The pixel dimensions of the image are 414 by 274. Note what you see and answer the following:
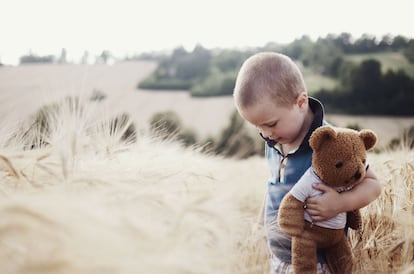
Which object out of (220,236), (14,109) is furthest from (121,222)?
(14,109)

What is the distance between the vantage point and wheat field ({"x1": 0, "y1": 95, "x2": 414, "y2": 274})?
0.57m

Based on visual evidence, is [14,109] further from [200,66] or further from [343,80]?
[200,66]

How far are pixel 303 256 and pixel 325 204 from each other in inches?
6.4

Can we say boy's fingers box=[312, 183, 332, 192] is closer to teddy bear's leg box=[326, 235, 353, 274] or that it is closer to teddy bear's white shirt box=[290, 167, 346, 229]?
teddy bear's white shirt box=[290, 167, 346, 229]

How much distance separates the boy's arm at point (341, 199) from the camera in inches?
51.0

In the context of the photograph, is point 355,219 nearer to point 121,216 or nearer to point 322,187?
point 322,187

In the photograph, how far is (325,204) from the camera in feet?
4.30

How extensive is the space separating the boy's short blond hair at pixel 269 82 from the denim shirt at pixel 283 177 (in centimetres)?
12

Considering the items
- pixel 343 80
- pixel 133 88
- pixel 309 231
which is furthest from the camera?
pixel 133 88

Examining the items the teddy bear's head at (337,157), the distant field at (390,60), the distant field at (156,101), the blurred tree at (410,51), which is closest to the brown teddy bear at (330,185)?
the teddy bear's head at (337,157)

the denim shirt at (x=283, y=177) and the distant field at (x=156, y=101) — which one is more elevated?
the denim shirt at (x=283, y=177)

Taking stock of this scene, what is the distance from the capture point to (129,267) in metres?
0.55

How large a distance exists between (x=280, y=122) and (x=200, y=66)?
21630 millimetres

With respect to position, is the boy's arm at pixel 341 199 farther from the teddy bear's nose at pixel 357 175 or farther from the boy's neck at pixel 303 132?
the boy's neck at pixel 303 132
